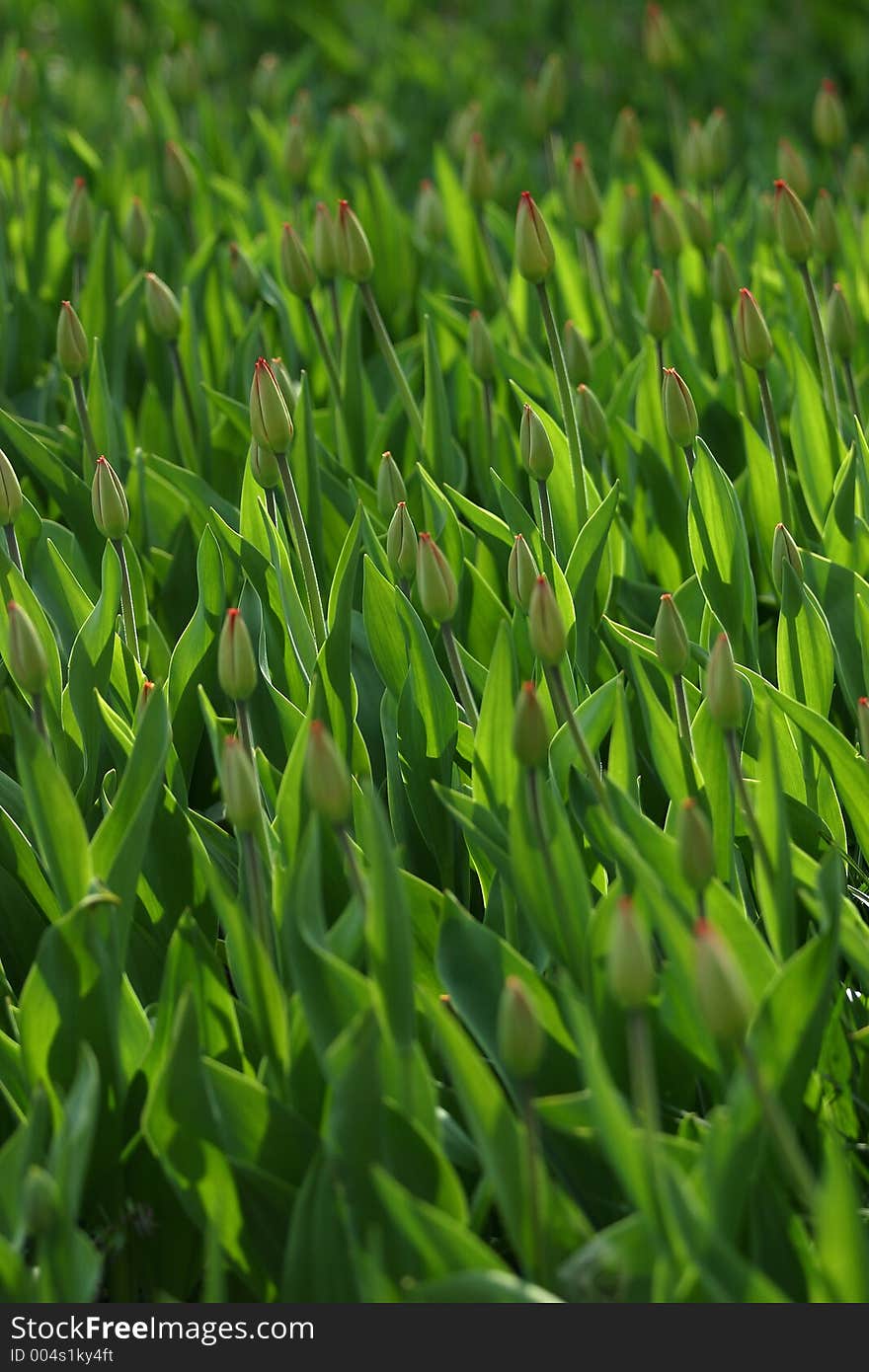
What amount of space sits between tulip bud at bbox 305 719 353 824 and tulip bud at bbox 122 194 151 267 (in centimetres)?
165

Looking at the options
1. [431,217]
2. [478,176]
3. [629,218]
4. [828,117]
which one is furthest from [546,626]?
[828,117]

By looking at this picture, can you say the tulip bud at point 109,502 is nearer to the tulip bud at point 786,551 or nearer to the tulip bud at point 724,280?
the tulip bud at point 786,551

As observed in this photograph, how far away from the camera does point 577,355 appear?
2.14 metres

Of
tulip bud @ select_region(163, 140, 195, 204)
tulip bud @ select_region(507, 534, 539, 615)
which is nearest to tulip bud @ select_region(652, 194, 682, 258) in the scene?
tulip bud @ select_region(163, 140, 195, 204)

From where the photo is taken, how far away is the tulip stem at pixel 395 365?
6.57 feet

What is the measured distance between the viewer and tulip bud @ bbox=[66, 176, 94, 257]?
2.41 metres

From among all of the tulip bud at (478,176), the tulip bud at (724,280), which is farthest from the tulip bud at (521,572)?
the tulip bud at (478,176)

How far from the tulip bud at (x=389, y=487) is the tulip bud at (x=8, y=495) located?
1.38 feet

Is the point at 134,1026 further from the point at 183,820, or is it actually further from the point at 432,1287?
the point at 432,1287

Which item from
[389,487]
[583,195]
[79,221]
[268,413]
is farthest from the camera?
[79,221]

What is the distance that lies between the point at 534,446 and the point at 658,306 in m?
0.47

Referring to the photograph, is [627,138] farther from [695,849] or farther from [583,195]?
[695,849]

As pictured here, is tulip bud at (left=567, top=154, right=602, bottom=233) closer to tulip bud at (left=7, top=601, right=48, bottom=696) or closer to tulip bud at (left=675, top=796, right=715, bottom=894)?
tulip bud at (left=7, top=601, right=48, bottom=696)

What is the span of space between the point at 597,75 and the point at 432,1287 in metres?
3.98
